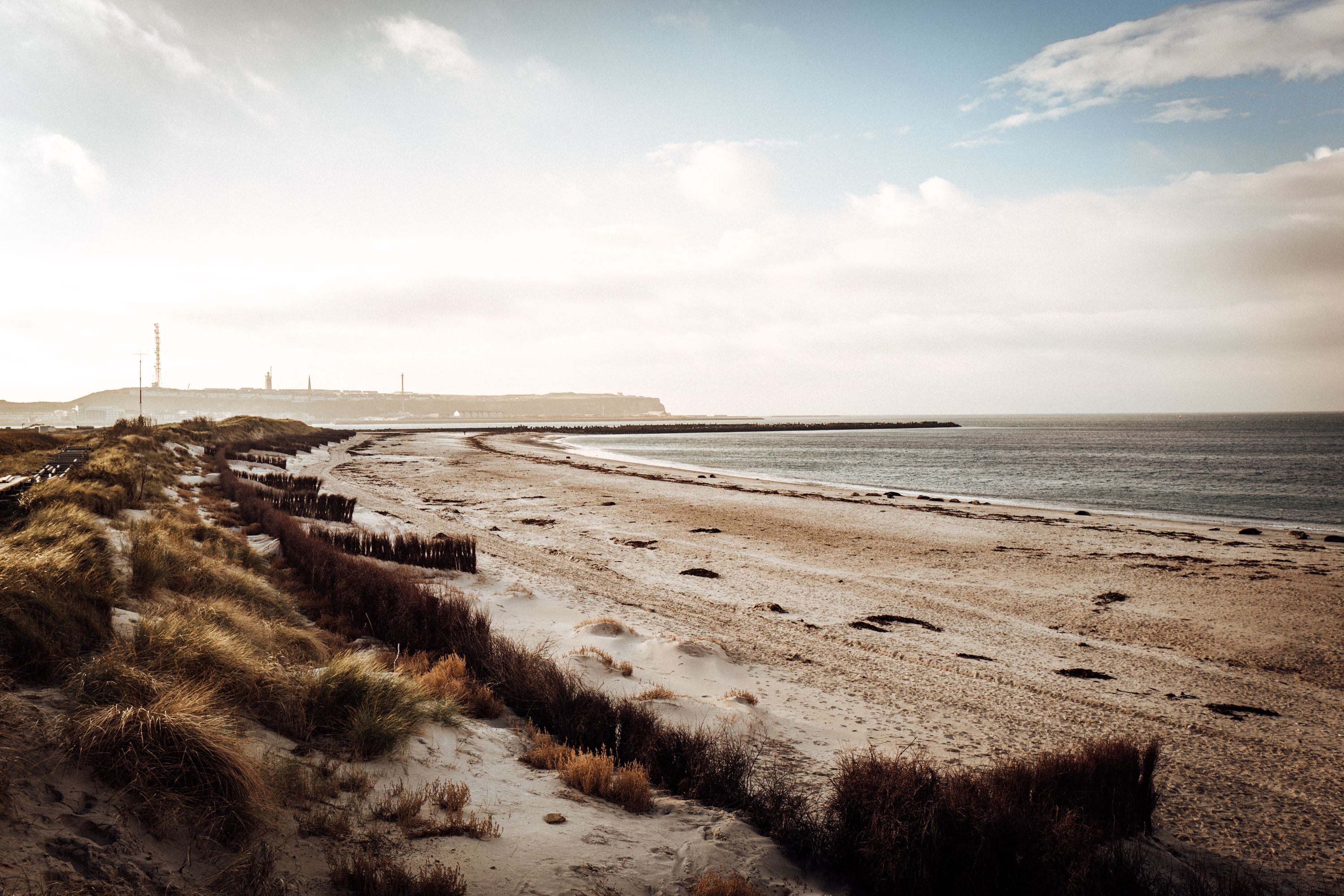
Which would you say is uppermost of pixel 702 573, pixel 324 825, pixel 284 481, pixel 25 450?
pixel 25 450

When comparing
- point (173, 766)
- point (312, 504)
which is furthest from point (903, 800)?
point (312, 504)

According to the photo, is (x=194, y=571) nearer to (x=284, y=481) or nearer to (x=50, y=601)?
(x=50, y=601)

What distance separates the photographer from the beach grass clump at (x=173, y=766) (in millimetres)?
3244

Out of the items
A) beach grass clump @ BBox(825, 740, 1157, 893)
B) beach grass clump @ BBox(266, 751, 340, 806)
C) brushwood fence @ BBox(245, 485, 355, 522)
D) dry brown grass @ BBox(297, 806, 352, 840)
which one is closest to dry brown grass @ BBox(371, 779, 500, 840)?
dry brown grass @ BBox(297, 806, 352, 840)

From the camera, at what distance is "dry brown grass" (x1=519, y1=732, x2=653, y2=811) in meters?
4.61

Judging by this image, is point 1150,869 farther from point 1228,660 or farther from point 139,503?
point 139,503

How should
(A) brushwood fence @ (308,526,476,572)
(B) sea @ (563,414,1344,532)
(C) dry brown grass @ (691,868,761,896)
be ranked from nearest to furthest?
(C) dry brown grass @ (691,868,761,896), (A) brushwood fence @ (308,526,476,572), (B) sea @ (563,414,1344,532)

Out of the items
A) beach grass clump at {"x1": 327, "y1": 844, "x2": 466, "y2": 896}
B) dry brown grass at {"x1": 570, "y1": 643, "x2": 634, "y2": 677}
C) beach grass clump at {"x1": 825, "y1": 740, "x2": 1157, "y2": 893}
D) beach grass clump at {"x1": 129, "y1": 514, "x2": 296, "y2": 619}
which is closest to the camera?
beach grass clump at {"x1": 327, "y1": 844, "x2": 466, "y2": 896}

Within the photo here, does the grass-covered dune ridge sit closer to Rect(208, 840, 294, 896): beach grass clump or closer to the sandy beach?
Rect(208, 840, 294, 896): beach grass clump

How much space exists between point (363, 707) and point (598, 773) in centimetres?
189

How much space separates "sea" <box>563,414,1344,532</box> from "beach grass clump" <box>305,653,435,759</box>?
2807cm

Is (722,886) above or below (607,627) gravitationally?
above

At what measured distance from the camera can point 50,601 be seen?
15.7 ft

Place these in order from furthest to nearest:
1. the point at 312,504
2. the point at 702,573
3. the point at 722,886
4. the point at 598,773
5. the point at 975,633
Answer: the point at 312,504 → the point at 702,573 → the point at 975,633 → the point at 598,773 → the point at 722,886
